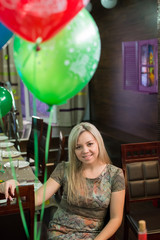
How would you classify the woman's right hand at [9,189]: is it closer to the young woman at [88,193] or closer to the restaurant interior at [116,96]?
the young woman at [88,193]

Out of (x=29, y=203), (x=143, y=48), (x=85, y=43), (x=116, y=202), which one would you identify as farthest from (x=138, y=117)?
(x=85, y=43)

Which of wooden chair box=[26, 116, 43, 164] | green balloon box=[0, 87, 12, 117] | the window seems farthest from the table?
the window

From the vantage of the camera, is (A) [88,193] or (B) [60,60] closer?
(B) [60,60]

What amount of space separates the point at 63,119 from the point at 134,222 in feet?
14.9

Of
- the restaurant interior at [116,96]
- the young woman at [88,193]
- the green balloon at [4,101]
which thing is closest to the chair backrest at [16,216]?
the young woman at [88,193]

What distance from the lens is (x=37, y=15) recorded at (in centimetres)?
100

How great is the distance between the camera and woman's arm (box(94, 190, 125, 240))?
1901 mm

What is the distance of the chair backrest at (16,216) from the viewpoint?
1.67 m

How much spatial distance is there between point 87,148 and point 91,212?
1.13 feet

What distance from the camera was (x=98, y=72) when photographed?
263 inches

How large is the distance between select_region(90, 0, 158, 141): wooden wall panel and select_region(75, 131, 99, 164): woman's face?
3009 millimetres

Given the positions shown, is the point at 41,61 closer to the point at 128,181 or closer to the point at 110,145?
the point at 128,181

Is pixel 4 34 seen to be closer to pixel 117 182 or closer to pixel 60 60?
pixel 60 60

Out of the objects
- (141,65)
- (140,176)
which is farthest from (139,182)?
(141,65)
